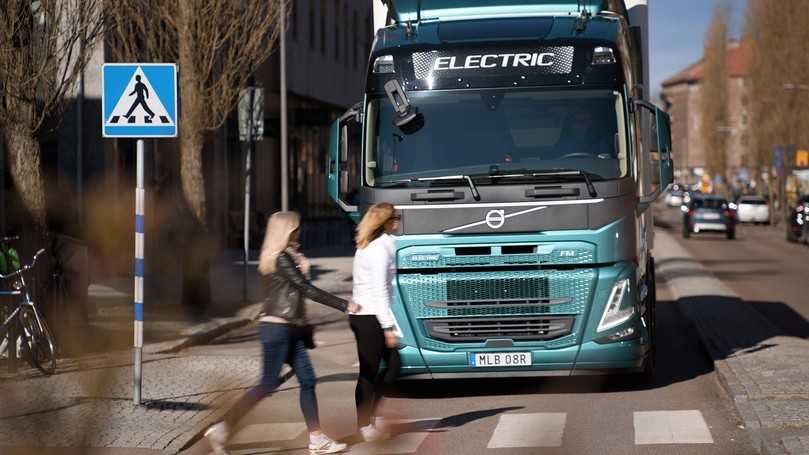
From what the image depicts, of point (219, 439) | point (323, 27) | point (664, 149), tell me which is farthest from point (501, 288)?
point (323, 27)

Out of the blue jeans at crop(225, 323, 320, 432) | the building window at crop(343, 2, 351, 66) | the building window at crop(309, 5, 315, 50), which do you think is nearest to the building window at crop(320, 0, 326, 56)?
the building window at crop(309, 5, 315, 50)

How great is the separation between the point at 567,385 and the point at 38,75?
5860 millimetres

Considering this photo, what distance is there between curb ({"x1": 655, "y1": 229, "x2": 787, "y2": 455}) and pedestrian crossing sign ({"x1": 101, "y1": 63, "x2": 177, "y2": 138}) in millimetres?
4962

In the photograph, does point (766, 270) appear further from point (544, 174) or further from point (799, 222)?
point (544, 174)

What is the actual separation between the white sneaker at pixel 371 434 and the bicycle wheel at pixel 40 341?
172 inches

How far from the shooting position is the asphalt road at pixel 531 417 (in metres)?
10.2

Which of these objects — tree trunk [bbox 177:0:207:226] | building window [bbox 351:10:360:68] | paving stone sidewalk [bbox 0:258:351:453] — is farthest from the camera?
building window [bbox 351:10:360:68]

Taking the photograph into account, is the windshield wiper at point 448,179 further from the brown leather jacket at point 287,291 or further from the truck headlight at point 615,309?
the brown leather jacket at point 287,291

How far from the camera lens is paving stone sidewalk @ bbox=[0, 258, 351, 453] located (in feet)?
→ 34.1

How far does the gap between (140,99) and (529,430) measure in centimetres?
417

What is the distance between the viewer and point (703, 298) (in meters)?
24.0

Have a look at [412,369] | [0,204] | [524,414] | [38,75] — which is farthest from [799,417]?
[0,204]

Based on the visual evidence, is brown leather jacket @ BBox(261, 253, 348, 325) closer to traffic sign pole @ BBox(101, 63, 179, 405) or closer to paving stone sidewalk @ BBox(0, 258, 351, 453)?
paving stone sidewalk @ BBox(0, 258, 351, 453)

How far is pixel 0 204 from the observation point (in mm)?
25953
